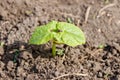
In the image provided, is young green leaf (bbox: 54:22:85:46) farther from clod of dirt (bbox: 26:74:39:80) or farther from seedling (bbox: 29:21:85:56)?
clod of dirt (bbox: 26:74:39:80)

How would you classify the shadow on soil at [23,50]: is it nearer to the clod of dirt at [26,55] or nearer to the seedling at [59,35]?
the clod of dirt at [26,55]

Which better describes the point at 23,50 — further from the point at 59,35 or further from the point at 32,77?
the point at 59,35

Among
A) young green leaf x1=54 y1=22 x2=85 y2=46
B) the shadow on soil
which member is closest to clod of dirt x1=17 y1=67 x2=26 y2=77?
the shadow on soil

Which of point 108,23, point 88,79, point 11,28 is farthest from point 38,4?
point 88,79

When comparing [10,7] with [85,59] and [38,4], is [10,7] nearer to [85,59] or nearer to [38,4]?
[38,4]

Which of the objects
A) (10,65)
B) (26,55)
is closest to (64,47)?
(26,55)
